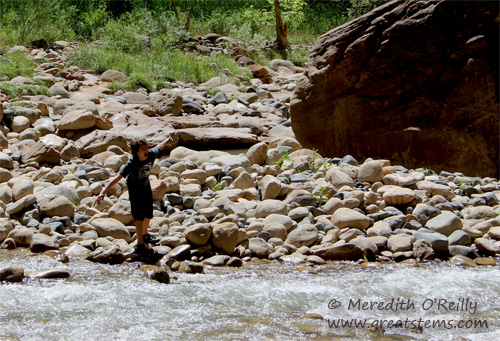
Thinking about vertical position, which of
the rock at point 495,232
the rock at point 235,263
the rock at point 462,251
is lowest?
the rock at point 462,251

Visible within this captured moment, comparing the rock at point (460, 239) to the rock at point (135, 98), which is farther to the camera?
the rock at point (135, 98)

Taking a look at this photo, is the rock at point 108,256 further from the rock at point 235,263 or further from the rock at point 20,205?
the rock at point 20,205

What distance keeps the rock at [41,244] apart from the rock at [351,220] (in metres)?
2.71

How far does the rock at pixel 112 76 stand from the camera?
1248 centimetres

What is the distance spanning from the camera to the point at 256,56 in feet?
56.0

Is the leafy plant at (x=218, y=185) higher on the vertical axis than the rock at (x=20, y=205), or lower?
lower

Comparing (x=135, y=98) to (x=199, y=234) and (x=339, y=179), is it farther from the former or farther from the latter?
(x=199, y=234)

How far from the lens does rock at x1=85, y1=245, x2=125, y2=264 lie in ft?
15.8

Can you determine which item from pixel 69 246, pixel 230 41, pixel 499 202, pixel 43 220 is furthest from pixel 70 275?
pixel 230 41

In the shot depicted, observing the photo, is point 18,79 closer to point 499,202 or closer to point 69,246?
point 69,246

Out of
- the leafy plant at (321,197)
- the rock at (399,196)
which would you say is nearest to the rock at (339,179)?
the leafy plant at (321,197)

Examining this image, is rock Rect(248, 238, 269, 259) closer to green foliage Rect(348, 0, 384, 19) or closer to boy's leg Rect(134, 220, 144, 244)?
boy's leg Rect(134, 220, 144, 244)

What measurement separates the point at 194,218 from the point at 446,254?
2.45 meters

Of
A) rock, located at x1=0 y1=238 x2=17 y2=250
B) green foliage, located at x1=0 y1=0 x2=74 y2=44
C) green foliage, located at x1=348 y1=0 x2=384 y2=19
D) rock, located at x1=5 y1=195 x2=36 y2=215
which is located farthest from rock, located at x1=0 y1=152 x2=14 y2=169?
green foliage, located at x1=348 y1=0 x2=384 y2=19
